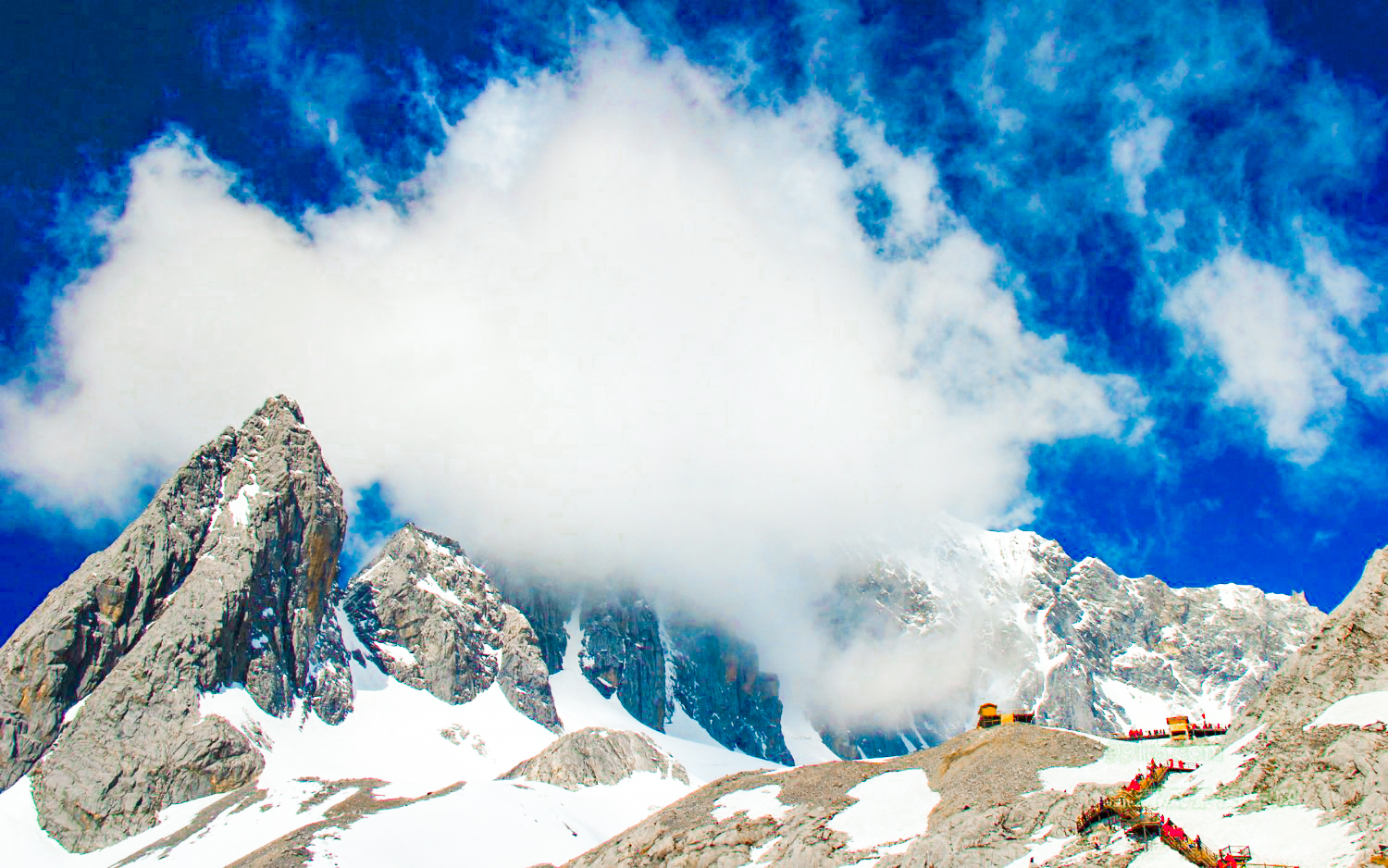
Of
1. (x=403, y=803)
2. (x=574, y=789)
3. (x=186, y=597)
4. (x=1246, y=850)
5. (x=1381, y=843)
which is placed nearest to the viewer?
(x=1381, y=843)

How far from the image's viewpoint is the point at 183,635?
A: 147m

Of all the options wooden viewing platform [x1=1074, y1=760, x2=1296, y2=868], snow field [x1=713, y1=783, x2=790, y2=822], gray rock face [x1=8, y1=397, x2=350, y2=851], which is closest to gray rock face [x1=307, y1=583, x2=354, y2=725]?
gray rock face [x1=8, y1=397, x2=350, y2=851]

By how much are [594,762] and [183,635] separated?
6808cm

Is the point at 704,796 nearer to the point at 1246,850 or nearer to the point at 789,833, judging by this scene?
the point at 789,833

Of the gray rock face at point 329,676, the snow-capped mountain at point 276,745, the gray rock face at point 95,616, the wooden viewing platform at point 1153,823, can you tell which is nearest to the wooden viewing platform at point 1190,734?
the snow-capped mountain at point 276,745

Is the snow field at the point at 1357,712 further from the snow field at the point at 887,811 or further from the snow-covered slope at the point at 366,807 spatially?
the snow-covered slope at the point at 366,807

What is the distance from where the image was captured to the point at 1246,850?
107 ft

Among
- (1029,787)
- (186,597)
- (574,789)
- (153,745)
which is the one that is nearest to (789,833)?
(1029,787)

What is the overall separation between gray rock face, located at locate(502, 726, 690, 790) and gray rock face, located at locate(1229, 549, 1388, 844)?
96.2 m

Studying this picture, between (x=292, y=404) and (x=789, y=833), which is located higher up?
(x=292, y=404)

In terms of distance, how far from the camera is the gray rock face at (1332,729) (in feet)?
111

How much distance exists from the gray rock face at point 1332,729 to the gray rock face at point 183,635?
130045 millimetres

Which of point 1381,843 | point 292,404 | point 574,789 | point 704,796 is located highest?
point 292,404

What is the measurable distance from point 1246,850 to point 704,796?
40708 millimetres
